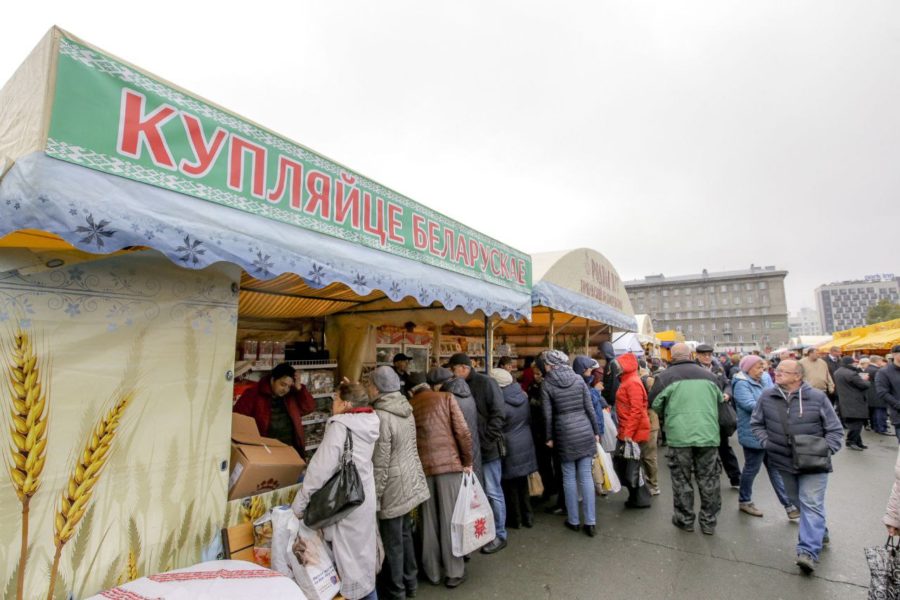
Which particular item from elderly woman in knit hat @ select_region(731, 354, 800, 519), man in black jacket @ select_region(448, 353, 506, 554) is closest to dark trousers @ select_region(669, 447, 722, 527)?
elderly woman in knit hat @ select_region(731, 354, 800, 519)

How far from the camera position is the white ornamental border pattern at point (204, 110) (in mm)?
1907

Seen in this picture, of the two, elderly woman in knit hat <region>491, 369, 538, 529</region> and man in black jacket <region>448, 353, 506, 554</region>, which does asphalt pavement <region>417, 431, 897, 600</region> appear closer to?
elderly woman in knit hat <region>491, 369, 538, 529</region>

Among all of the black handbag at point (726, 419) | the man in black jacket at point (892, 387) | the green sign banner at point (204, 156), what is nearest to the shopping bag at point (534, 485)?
the black handbag at point (726, 419)

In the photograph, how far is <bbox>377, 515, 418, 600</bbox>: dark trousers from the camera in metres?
3.31

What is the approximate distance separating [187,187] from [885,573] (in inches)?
186

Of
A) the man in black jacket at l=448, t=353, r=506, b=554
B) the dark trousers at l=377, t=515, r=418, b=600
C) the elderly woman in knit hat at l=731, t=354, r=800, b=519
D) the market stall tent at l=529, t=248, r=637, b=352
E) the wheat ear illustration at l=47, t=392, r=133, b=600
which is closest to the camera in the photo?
the wheat ear illustration at l=47, t=392, r=133, b=600

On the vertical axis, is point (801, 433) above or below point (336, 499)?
above

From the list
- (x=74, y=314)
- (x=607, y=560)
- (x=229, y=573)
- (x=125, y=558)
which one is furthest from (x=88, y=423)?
(x=607, y=560)

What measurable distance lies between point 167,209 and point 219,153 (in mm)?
547

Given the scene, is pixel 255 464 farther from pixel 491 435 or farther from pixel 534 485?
pixel 534 485

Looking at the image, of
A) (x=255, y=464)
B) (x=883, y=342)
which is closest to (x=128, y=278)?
(x=255, y=464)

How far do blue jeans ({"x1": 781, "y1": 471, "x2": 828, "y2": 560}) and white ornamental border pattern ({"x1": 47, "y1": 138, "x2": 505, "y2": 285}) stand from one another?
168 inches

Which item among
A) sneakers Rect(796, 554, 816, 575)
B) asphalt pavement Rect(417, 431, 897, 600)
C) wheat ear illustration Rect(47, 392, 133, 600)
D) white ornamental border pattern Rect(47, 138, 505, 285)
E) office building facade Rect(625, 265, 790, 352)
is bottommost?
asphalt pavement Rect(417, 431, 897, 600)

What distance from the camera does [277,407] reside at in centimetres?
414
